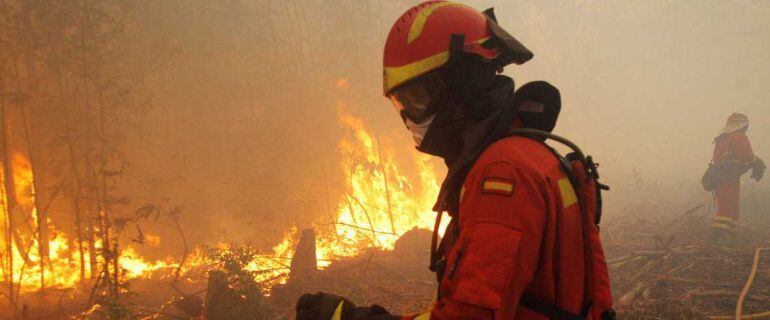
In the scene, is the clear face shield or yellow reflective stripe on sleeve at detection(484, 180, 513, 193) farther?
the clear face shield

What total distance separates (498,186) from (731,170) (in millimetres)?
9944

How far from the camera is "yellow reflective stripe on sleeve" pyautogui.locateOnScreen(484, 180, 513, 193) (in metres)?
1.17

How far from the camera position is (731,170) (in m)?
8.52

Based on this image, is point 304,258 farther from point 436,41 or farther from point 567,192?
point 567,192

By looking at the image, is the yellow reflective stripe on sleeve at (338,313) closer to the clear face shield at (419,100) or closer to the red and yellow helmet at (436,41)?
the clear face shield at (419,100)

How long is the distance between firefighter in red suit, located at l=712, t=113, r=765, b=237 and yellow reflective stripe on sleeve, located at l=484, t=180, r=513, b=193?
31.8 ft

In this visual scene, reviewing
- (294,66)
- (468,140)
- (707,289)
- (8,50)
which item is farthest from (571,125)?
(468,140)

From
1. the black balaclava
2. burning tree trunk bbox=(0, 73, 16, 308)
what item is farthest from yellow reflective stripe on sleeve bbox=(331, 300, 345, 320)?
burning tree trunk bbox=(0, 73, 16, 308)

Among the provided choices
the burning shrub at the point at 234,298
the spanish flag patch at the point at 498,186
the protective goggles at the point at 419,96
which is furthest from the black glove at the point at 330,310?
the burning shrub at the point at 234,298

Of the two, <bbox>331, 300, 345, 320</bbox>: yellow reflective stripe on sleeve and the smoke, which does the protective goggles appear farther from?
the smoke

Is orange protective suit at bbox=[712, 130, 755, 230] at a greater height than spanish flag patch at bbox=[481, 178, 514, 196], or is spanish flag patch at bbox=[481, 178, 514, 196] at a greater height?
spanish flag patch at bbox=[481, 178, 514, 196]

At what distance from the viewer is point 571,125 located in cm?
4688

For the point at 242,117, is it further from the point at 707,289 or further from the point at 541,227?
the point at 541,227

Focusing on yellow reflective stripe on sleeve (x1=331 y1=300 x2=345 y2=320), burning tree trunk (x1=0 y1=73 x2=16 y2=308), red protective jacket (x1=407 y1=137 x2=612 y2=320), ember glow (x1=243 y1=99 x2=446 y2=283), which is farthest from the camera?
ember glow (x1=243 y1=99 x2=446 y2=283)
